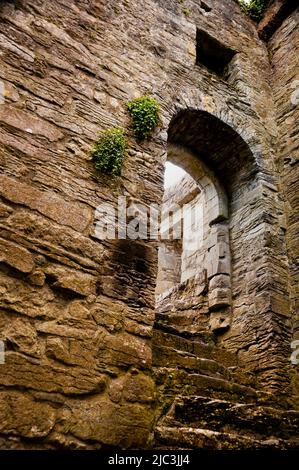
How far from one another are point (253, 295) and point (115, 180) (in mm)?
2141

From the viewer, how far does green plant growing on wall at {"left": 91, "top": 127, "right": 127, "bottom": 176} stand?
11.1ft

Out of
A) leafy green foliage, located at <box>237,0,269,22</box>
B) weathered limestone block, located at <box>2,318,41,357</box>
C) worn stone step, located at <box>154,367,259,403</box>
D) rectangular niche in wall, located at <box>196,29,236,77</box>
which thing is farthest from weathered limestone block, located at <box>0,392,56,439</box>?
leafy green foliage, located at <box>237,0,269,22</box>

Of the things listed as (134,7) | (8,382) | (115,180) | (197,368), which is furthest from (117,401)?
(134,7)

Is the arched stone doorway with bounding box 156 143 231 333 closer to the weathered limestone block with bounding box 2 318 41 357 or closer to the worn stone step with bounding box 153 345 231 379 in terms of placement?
the worn stone step with bounding box 153 345 231 379

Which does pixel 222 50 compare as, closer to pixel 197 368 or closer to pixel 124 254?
pixel 124 254

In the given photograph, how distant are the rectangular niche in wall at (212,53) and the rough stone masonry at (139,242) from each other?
0.03 meters

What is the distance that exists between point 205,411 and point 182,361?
0.49 metres

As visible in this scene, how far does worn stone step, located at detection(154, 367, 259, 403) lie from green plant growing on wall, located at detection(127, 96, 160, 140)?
231cm

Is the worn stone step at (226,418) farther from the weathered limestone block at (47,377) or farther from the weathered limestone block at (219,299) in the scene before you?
the weathered limestone block at (219,299)

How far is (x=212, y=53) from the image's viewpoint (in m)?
5.98

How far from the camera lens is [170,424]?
2.63m

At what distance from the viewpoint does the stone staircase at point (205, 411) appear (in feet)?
8.30

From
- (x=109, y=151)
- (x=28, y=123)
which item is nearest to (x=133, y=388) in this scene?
(x=109, y=151)

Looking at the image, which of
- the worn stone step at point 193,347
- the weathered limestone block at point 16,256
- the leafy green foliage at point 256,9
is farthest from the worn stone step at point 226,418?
the leafy green foliage at point 256,9
